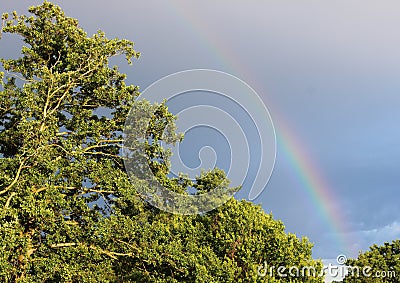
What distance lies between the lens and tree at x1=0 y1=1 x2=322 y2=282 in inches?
843

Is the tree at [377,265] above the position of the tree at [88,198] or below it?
above

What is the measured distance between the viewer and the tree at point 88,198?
70.2 feet

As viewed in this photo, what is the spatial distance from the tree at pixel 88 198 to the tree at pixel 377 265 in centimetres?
2158

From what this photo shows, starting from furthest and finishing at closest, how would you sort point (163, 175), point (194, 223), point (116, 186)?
1. point (194, 223)
2. point (163, 175)
3. point (116, 186)

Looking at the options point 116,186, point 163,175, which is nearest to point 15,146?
point 116,186

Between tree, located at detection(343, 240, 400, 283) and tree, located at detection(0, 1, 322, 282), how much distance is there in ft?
70.8

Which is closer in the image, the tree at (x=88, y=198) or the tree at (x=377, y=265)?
the tree at (x=88, y=198)

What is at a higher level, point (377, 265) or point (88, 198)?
point (377, 265)

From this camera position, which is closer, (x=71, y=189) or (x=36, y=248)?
(x=36, y=248)

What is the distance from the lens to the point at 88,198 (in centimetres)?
2494

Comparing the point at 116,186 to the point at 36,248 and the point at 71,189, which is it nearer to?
the point at 71,189

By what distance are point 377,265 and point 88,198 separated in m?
34.5

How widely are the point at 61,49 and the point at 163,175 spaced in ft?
27.8

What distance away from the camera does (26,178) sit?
70.1 ft
